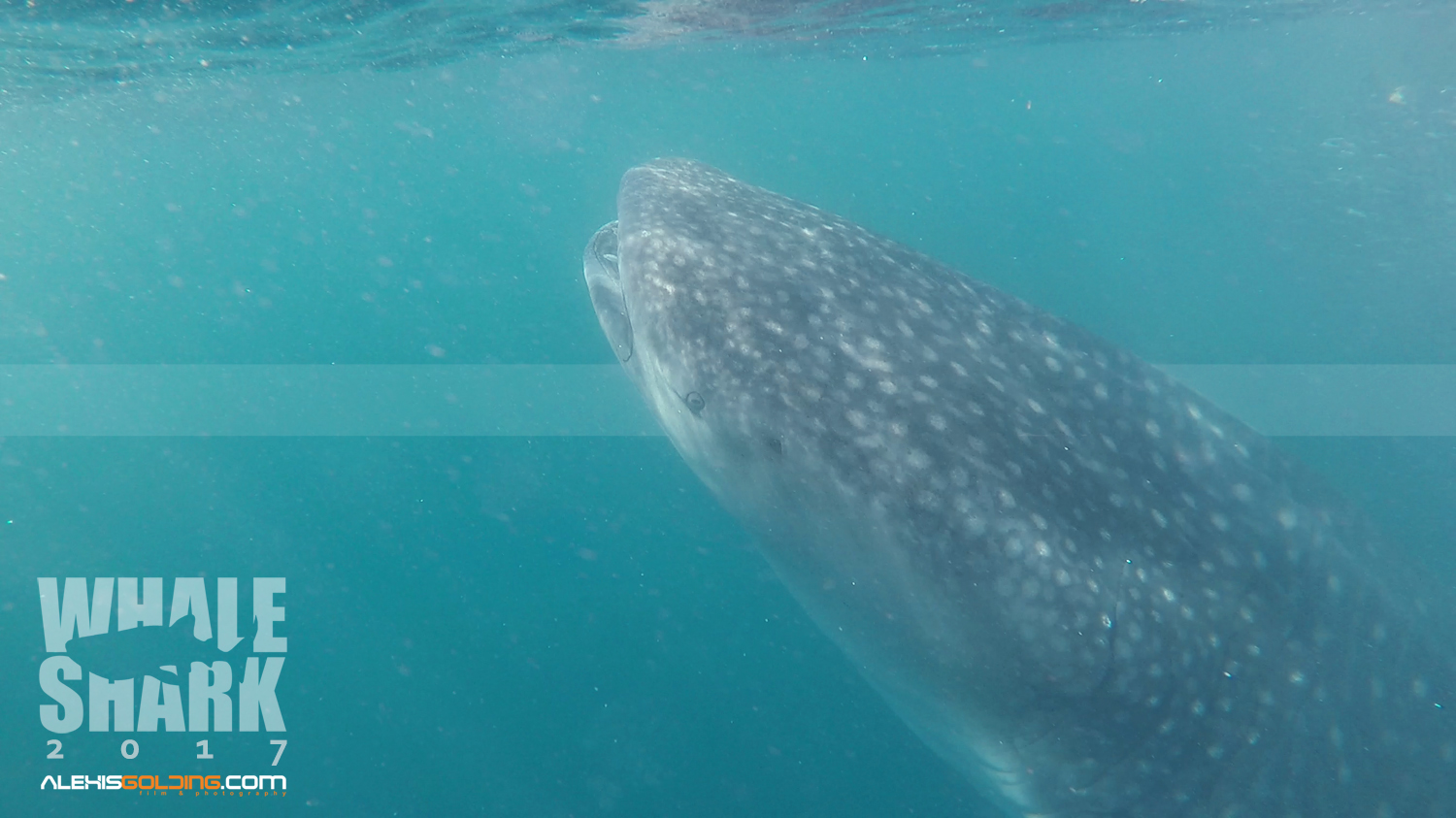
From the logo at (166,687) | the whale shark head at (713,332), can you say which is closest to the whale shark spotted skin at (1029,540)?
the whale shark head at (713,332)

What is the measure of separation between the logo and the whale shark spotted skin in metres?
7.92

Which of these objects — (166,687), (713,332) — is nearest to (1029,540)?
(713,332)

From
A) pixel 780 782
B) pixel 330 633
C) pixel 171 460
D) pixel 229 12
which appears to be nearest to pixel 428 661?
pixel 330 633

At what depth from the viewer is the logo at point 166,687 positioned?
805 centimetres

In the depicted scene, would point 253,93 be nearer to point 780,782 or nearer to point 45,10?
point 45,10

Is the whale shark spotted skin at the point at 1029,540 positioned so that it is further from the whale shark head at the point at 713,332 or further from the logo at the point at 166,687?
the logo at the point at 166,687

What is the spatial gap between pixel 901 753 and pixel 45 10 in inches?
730

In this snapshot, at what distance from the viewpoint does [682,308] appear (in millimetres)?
2867

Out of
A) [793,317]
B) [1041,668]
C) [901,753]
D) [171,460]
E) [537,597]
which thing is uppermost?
[793,317]

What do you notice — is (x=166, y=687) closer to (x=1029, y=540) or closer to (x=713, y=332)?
(x=713, y=332)

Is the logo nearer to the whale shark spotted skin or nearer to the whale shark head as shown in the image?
the whale shark head

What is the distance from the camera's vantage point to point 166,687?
322 inches

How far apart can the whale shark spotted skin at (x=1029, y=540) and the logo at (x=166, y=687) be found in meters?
7.92

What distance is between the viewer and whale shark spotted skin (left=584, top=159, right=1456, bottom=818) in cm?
272
